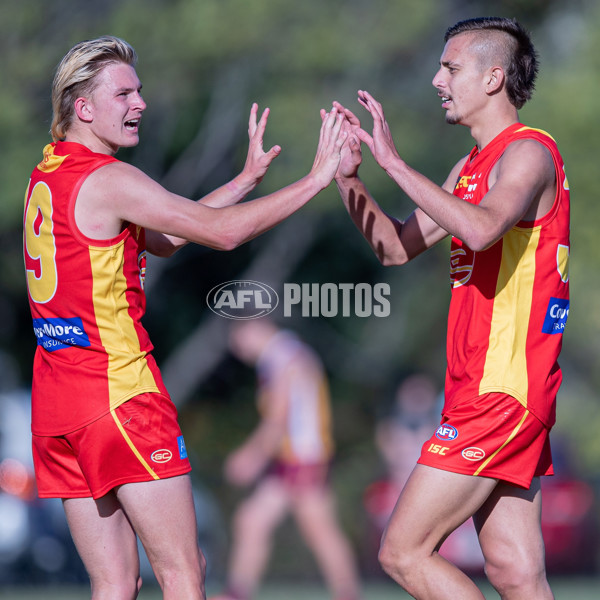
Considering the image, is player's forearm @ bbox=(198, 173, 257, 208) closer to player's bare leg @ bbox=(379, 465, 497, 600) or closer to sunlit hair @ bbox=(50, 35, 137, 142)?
sunlit hair @ bbox=(50, 35, 137, 142)

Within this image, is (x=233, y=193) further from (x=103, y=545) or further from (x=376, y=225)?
(x=103, y=545)

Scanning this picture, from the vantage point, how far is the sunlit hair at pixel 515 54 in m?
3.86

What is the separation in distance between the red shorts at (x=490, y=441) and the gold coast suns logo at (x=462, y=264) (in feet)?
1.60

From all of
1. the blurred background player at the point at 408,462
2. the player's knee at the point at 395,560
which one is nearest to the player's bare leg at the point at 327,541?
the blurred background player at the point at 408,462

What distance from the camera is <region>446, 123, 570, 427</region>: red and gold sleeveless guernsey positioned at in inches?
139

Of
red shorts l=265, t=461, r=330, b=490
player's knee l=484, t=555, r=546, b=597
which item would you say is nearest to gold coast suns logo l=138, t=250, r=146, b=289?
player's knee l=484, t=555, r=546, b=597

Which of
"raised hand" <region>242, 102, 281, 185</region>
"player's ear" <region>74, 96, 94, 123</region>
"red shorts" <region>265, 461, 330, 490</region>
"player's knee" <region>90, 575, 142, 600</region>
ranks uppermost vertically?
"player's ear" <region>74, 96, 94, 123</region>

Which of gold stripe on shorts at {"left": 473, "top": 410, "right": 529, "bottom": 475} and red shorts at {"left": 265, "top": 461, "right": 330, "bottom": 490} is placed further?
red shorts at {"left": 265, "top": 461, "right": 330, "bottom": 490}

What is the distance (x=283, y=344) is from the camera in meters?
7.77

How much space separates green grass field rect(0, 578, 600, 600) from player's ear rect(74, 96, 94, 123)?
5071mm

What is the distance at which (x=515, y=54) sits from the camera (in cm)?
387

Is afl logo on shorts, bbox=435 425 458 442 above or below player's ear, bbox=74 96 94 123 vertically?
below

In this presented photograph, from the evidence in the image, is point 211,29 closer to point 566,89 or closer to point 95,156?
point 566,89

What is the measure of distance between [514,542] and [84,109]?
2.23 m
